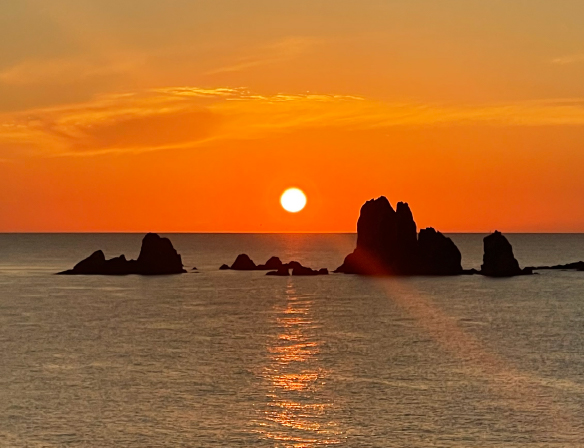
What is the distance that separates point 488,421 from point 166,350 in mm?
36462

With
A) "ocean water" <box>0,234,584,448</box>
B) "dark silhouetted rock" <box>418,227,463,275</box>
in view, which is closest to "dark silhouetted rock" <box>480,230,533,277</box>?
"dark silhouetted rock" <box>418,227,463,275</box>

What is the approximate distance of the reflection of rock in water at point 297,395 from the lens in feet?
166

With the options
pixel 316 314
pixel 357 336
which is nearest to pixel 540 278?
pixel 316 314

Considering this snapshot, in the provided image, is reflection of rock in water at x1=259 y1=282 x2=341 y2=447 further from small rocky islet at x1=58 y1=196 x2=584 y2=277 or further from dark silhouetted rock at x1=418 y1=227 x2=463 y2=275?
dark silhouetted rock at x1=418 y1=227 x2=463 y2=275

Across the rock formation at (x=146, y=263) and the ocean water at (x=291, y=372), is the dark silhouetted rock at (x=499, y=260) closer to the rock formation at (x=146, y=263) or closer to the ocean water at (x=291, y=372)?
the ocean water at (x=291, y=372)

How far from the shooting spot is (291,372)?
70.2m

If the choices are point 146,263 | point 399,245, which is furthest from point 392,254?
point 146,263

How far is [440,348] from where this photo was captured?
8469 cm

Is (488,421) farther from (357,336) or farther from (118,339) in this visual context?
(118,339)

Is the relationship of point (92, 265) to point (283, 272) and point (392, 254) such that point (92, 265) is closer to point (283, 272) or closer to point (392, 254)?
point (283, 272)

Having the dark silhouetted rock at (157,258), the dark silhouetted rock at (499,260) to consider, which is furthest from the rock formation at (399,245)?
the dark silhouetted rock at (157,258)

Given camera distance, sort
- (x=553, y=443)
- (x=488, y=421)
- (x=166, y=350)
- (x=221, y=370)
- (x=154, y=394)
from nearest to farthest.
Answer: (x=553, y=443)
(x=488, y=421)
(x=154, y=394)
(x=221, y=370)
(x=166, y=350)

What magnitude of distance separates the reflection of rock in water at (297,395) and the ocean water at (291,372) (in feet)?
0.47

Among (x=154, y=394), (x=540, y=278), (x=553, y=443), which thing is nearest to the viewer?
(x=553, y=443)
